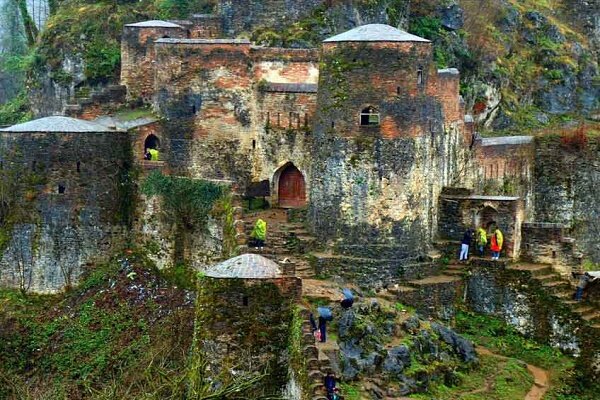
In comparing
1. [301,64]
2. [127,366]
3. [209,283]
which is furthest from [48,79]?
[209,283]

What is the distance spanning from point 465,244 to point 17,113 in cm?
2422

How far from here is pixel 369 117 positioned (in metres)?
43.0

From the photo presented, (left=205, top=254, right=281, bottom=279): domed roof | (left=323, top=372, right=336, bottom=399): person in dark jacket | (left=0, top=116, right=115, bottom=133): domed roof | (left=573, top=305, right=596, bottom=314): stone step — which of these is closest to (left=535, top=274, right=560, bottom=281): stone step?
(left=573, top=305, right=596, bottom=314): stone step

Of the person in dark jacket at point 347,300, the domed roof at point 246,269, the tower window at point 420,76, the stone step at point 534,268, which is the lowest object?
the person in dark jacket at point 347,300

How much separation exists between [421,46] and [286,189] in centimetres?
792

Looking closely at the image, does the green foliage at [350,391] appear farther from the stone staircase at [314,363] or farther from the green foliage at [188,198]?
the green foliage at [188,198]

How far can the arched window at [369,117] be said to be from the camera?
42875mm

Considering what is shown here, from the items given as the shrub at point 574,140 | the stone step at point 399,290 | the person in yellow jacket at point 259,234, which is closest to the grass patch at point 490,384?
the stone step at point 399,290

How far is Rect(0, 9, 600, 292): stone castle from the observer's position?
43.0 metres

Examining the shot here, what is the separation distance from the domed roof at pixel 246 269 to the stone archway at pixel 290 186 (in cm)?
1040

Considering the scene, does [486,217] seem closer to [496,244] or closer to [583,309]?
[496,244]

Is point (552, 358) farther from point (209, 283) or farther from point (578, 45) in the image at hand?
point (578, 45)

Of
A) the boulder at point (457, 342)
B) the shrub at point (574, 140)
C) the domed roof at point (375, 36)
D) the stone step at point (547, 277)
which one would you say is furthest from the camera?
the shrub at point (574, 140)

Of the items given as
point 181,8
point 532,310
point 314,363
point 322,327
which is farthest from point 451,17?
point 314,363
